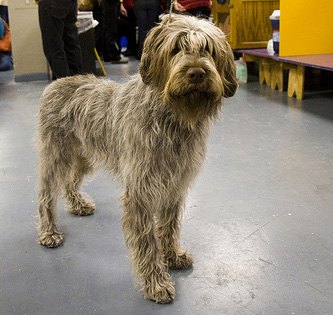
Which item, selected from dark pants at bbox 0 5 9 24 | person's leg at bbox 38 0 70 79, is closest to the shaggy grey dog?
person's leg at bbox 38 0 70 79

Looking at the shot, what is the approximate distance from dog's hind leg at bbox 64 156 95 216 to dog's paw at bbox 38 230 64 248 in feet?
1.06

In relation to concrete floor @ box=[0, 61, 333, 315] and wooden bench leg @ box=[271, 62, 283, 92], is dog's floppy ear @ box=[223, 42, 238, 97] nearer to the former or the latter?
concrete floor @ box=[0, 61, 333, 315]

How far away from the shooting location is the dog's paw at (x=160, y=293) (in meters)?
2.07

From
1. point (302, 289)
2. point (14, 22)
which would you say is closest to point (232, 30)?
point (14, 22)

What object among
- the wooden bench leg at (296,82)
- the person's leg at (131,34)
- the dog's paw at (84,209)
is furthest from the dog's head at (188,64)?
the person's leg at (131,34)

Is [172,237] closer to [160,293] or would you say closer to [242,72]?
[160,293]

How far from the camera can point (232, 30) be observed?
23.8 ft

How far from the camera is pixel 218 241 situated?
2.58m

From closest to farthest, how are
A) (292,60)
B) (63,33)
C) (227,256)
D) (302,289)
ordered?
(302,289) < (227,256) < (63,33) < (292,60)

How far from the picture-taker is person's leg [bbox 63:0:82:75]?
15.0 feet

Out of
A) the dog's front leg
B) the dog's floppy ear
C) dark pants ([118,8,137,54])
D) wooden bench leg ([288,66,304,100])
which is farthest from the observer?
dark pants ([118,8,137,54])

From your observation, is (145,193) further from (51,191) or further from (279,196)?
(279,196)

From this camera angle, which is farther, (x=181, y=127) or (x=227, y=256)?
(x=227, y=256)

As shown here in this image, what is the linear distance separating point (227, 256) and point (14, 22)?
6.05 meters
